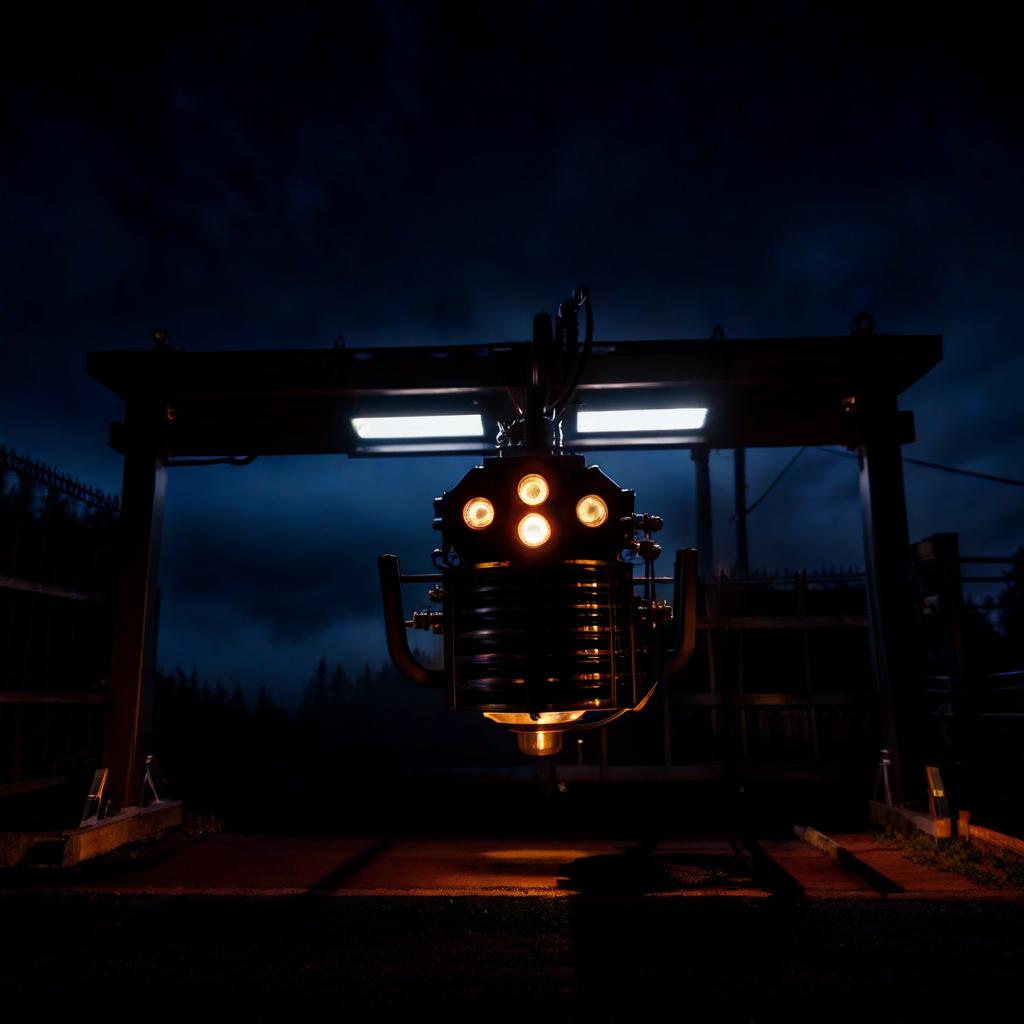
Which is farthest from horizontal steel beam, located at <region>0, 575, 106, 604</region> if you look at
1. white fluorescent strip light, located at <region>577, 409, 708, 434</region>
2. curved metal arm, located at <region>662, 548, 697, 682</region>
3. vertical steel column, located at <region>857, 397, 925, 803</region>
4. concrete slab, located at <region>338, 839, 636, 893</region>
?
vertical steel column, located at <region>857, 397, 925, 803</region>

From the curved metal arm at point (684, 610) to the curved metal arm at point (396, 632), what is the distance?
82cm

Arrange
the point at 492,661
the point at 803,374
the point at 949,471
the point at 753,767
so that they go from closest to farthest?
1. the point at 492,661
2. the point at 803,374
3. the point at 753,767
4. the point at 949,471

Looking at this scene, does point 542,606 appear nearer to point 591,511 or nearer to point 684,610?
point 591,511

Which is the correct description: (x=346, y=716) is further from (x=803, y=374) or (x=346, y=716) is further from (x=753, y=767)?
(x=803, y=374)

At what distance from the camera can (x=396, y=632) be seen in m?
2.67

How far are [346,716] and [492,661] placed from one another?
15459mm

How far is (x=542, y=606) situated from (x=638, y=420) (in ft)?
12.2

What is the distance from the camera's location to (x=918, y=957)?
2.82 metres

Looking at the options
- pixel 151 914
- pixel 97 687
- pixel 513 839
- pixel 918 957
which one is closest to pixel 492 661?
pixel 918 957

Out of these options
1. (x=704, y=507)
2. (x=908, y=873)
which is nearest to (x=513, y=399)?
(x=908, y=873)

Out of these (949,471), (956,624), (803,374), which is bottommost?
(956,624)

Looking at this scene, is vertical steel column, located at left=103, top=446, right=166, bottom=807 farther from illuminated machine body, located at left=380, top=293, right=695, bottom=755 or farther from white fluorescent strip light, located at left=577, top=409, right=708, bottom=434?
illuminated machine body, located at left=380, top=293, right=695, bottom=755

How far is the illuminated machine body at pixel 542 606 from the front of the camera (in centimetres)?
244

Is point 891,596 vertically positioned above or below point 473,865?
above
